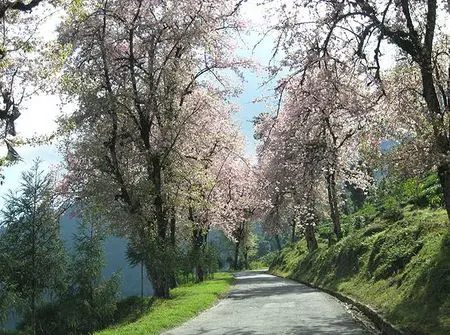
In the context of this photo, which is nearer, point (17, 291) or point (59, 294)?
point (17, 291)

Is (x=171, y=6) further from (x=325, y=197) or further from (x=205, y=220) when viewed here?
(x=325, y=197)

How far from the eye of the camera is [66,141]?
25.9 metres

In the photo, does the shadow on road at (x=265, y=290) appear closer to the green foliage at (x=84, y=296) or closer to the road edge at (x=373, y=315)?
the road edge at (x=373, y=315)

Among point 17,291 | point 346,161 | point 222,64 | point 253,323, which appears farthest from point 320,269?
point 17,291

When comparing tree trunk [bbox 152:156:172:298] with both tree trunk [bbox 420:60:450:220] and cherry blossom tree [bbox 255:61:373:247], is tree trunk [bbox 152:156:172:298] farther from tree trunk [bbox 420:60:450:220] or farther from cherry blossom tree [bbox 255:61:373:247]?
tree trunk [bbox 420:60:450:220]

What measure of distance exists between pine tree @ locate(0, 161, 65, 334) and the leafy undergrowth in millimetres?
14753

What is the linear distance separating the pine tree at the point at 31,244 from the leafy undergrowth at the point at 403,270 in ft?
48.4

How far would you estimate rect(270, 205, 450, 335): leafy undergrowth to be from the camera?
10341 millimetres

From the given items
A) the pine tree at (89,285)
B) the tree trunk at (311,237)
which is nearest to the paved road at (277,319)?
the pine tree at (89,285)

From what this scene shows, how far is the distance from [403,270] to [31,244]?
805 inches

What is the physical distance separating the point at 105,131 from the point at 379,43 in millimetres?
14866

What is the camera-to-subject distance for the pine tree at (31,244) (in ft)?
89.0

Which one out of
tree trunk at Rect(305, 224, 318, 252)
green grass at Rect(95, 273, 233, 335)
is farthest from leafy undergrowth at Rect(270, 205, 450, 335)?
tree trunk at Rect(305, 224, 318, 252)

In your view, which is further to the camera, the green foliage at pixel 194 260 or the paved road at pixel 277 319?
the green foliage at pixel 194 260
